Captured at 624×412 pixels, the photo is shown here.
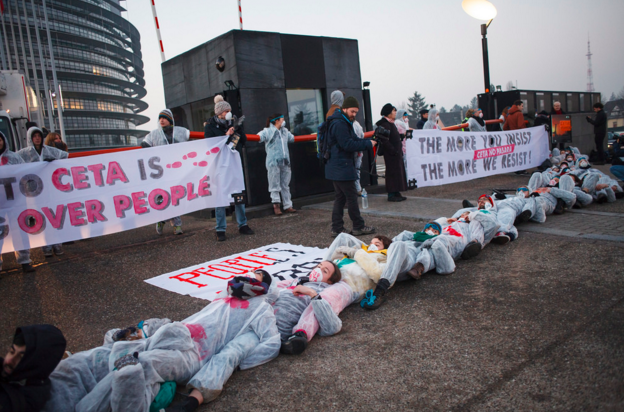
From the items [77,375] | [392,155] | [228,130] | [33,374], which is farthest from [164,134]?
[33,374]

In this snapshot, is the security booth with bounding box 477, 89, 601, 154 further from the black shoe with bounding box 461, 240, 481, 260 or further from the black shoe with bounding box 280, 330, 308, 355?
the black shoe with bounding box 280, 330, 308, 355

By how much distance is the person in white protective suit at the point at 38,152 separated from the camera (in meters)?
6.51

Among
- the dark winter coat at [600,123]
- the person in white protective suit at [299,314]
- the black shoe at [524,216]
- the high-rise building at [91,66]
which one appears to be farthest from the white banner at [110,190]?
the high-rise building at [91,66]

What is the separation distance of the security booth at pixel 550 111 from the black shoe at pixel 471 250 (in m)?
10.4

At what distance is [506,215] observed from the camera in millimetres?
5602

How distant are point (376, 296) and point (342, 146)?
9.42 ft

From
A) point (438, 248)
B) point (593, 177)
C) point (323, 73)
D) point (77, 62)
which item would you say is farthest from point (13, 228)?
point (77, 62)

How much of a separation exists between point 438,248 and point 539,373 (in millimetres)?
1948

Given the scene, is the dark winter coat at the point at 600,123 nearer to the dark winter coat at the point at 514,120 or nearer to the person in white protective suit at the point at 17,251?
the dark winter coat at the point at 514,120

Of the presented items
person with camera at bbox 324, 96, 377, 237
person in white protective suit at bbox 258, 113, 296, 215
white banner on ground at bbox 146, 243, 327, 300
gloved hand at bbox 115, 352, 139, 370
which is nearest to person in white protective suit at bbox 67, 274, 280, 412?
gloved hand at bbox 115, 352, 139, 370

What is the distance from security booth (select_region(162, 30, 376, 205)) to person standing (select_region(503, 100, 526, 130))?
14.2 feet

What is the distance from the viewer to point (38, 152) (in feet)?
22.1

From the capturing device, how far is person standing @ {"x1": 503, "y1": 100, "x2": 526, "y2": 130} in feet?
39.3

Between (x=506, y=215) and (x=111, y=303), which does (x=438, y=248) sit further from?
(x=111, y=303)
